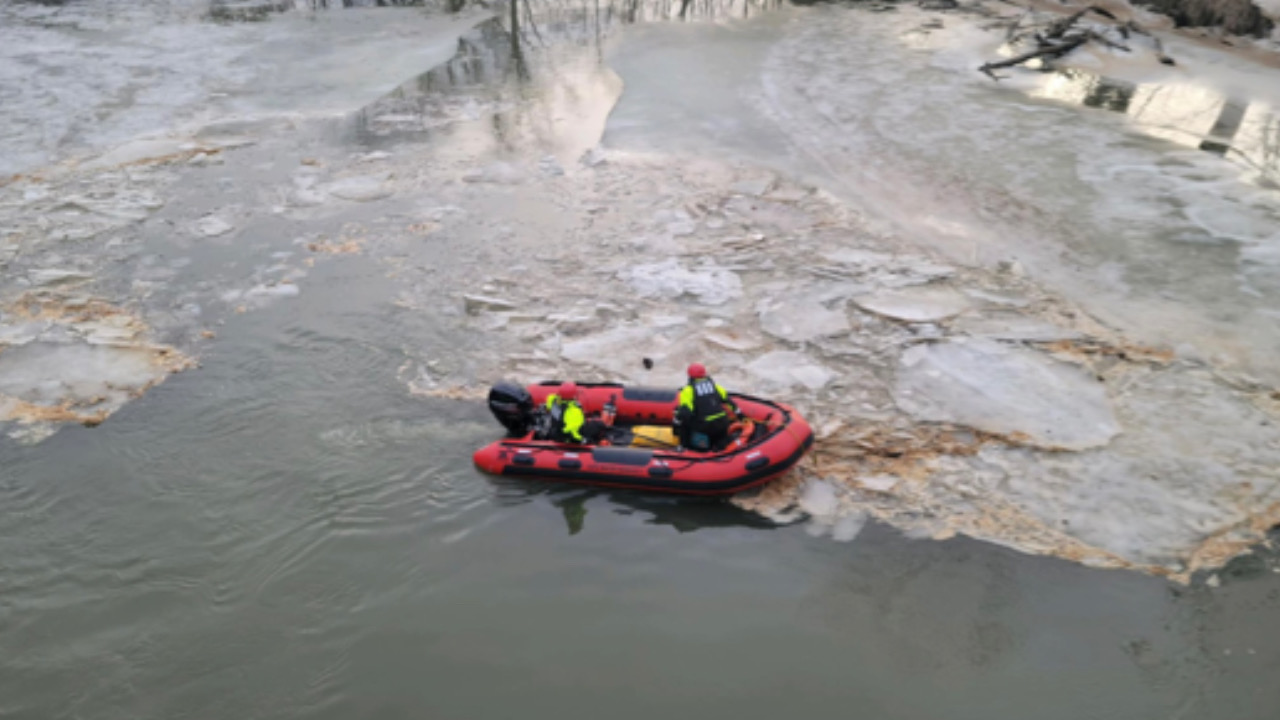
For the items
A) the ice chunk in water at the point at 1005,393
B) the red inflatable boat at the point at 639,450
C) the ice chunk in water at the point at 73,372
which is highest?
the ice chunk in water at the point at 1005,393

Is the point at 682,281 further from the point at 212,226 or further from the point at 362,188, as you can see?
the point at 212,226

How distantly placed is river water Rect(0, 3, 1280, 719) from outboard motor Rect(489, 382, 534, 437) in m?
0.46

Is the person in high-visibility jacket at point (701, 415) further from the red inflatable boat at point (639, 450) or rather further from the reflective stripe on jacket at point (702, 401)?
the red inflatable boat at point (639, 450)

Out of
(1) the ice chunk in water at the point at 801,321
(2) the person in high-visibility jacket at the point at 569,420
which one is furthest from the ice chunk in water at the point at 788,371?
(2) the person in high-visibility jacket at the point at 569,420

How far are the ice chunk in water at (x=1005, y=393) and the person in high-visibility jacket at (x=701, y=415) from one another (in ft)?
5.18

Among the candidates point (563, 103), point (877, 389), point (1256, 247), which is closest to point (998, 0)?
point (563, 103)

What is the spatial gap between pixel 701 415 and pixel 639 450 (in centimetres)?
52

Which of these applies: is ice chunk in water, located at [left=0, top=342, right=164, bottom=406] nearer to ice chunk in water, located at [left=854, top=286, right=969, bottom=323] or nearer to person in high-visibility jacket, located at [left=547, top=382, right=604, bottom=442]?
person in high-visibility jacket, located at [left=547, top=382, right=604, bottom=442]

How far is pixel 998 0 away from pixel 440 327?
16.5 m

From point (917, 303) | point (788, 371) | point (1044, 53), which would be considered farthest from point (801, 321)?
point (1044, 53)

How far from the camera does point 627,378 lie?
7.65m

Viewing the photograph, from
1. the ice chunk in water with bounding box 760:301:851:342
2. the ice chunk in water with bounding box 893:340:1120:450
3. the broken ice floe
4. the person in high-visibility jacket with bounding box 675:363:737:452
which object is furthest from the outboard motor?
the broken ice floe

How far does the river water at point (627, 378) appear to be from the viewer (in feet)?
17.2

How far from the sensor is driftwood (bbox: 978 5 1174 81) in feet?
48.5
